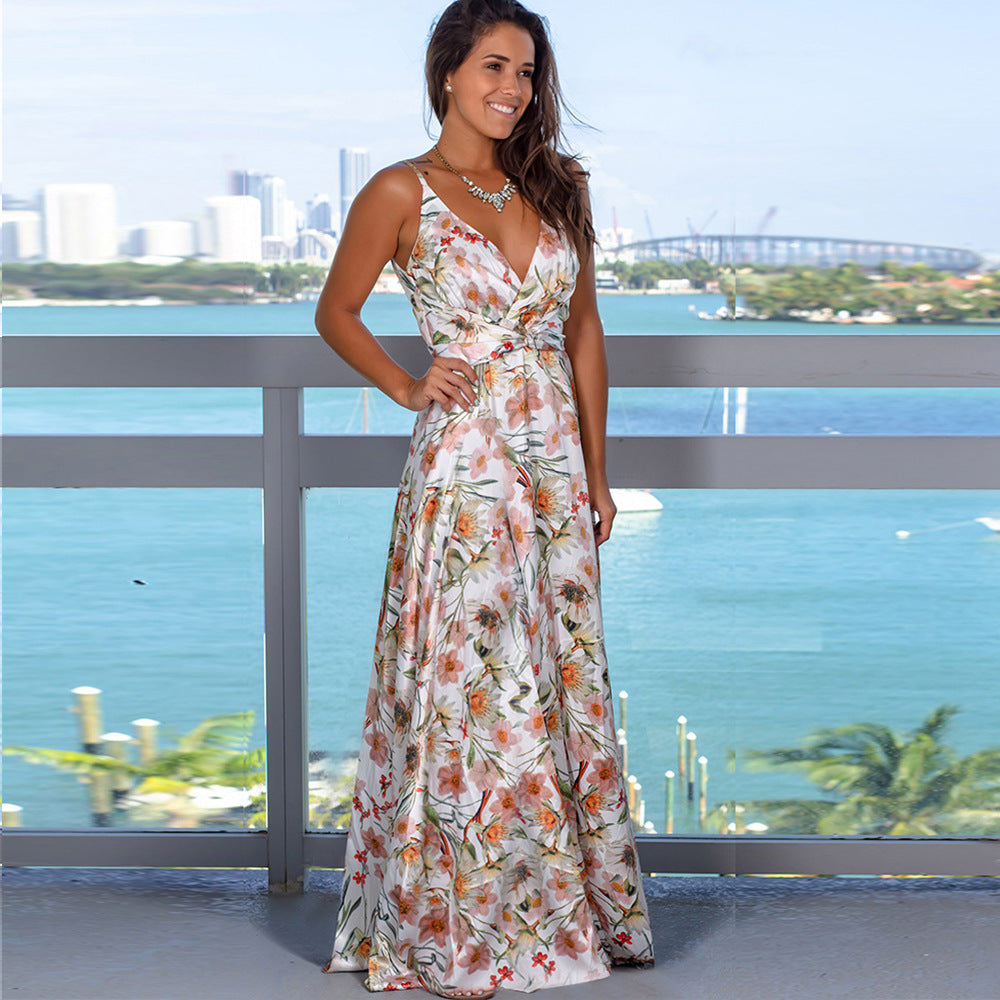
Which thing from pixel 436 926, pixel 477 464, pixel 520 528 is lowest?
pixel 436 926

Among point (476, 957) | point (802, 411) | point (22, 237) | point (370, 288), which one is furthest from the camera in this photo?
point (22, 237)

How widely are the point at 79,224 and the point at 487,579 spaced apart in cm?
126

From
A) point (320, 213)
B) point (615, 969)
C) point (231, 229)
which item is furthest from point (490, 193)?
point (615, 969)

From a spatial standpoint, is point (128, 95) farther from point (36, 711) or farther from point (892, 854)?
point (892, 854)

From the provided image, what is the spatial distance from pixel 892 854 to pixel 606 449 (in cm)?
97

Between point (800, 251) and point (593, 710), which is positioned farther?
point (800, 251)

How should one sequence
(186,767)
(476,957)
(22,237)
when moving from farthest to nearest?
(22,237) < (186,767) < (476,957)

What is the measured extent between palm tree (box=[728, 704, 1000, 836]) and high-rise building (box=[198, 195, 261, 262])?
4.71 ft

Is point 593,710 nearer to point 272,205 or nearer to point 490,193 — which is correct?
point 490,193

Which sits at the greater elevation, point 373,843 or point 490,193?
point 490,193

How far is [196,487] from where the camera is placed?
258 cm

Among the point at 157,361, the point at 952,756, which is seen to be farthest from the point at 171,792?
the point at 952,756

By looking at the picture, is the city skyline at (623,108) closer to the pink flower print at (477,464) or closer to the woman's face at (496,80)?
the woman's face at (496,80)

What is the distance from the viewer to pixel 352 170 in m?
2.73
